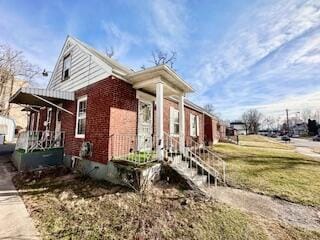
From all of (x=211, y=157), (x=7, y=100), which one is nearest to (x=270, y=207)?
(x=211, y=157)

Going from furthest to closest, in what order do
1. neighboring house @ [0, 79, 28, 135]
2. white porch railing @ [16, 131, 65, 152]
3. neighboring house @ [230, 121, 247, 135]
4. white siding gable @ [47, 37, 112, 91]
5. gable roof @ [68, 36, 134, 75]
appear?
1. neighboring house @ [230, 121, 247, 135]
2. neighboring house @ [0, 79, 28, 135]
3. white porch railing @ [16, 131, 65, 152]
4. white siding gable @ [47, 37, 112, 91]
5. gable roof @ [68, 36, 134, 75]

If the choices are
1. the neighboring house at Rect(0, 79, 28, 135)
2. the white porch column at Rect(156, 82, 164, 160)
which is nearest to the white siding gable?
the white porch column at Rect(156, 82, 164, 160)

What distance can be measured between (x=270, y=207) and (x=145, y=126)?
5877 mm

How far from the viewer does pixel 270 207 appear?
4914mm

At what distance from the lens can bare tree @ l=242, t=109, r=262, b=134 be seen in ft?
270

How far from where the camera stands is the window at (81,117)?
8.37 m

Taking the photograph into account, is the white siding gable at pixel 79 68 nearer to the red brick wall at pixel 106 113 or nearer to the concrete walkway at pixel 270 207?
the red brick wall at pixel 106 113

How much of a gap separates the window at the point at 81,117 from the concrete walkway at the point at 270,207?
19.7ft

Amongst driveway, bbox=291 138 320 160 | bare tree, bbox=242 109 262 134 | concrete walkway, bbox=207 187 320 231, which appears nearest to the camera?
concrete walkway, bbox=207 187 320 231

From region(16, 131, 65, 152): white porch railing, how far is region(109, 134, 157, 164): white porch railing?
13.6 feet

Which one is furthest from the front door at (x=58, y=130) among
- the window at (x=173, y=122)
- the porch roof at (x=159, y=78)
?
the window at (x=173, y=122)

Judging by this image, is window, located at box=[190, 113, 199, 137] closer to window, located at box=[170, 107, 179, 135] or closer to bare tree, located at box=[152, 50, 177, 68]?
window, located at box=[170, 107, 179, 135]

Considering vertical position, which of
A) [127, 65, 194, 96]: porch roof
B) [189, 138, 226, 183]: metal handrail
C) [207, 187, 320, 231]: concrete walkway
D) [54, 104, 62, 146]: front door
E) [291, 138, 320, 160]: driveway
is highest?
[127, 65, 194, 96]: porch roof

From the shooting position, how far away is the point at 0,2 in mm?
8148
